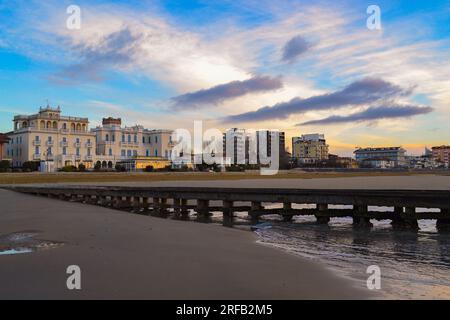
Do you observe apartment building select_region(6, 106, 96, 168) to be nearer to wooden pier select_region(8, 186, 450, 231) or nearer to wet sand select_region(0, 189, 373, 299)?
wooden pier select_region(8, 186, 450, 231)

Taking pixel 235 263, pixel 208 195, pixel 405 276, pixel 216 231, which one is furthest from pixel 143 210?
pixel 405 276

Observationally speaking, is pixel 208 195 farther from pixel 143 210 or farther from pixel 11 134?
pixel 11 134

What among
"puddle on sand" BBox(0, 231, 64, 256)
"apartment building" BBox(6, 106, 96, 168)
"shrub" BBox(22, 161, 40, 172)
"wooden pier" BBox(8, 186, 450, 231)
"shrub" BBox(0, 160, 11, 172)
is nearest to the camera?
"puddle on sand" BBox(0, 231, 64, 256)

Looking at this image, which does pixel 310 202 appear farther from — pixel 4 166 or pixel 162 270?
pixel 4 166

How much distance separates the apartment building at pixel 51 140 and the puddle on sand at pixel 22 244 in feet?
322

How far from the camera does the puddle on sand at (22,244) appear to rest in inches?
457

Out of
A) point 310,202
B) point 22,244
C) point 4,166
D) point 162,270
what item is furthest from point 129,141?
point 162,270

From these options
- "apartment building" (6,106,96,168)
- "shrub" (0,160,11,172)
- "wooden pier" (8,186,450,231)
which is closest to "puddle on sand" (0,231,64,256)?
"wooden pier" (8,186,450,231)

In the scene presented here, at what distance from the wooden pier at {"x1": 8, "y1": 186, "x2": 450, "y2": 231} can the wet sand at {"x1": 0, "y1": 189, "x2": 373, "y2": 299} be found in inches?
322

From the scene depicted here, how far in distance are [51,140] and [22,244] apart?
370ft

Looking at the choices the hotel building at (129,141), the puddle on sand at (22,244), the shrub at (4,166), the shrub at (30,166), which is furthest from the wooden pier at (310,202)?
the hotel building at (129,141)

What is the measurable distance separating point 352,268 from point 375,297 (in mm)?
3028

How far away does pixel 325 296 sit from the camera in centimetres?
829

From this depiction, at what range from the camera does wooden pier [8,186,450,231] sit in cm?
2005
